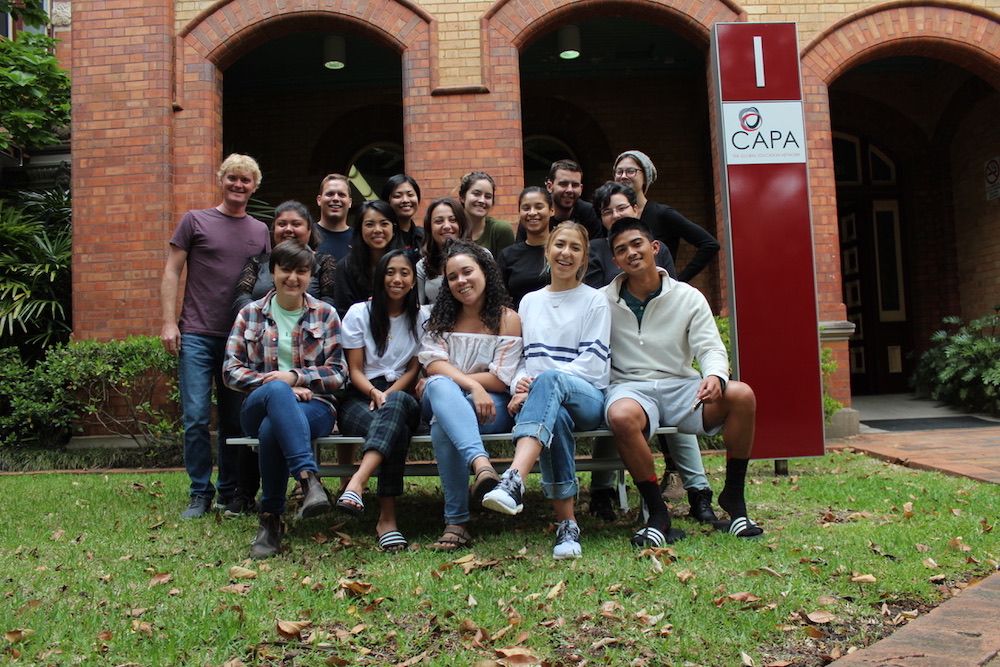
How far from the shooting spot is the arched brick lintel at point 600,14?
7.81m

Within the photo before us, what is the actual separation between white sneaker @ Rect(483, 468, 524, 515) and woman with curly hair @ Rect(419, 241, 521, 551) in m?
0.32

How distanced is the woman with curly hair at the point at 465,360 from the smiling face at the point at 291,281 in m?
0.66

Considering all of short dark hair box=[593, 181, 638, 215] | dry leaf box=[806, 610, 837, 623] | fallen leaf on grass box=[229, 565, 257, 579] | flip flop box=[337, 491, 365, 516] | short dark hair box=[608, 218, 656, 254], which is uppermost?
short dark hair box=[593, 181, 638, 215]

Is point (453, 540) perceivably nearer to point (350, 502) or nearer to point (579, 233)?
point (350, 502)

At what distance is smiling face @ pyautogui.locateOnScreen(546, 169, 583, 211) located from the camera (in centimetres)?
448

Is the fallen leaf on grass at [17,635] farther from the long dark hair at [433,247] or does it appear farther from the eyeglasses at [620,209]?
the eyeglasses at [620,209]

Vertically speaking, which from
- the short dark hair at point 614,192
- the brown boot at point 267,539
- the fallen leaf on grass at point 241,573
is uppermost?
the short dark hair at point 614,192

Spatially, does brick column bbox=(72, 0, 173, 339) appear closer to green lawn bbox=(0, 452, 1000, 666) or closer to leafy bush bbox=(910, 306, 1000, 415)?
green lawn bbox=(0, 452, 1000, 666)

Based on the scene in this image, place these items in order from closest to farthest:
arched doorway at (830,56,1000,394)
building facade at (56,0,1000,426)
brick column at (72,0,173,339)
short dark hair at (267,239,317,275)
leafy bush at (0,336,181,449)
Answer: short dark hair at (267,239,317,275), leafy bush at (0,336,181,449), brick column at (72,0,173,339), building facade at (56,0,1000,426), arched doorway at (830,56,1000,394)

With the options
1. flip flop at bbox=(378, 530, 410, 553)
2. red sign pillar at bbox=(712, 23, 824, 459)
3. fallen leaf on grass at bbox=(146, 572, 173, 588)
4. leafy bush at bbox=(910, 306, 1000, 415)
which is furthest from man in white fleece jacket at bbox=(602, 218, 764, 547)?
leafy bush at bbox=(910, 306, 1000, 415)

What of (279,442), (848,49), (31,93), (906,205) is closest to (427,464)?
(279,442)

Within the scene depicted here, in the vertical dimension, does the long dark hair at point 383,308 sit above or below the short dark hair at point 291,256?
below

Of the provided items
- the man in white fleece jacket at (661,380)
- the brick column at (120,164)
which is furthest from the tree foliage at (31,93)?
the man in white fleece jacket at (661,380)

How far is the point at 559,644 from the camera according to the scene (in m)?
2.35
